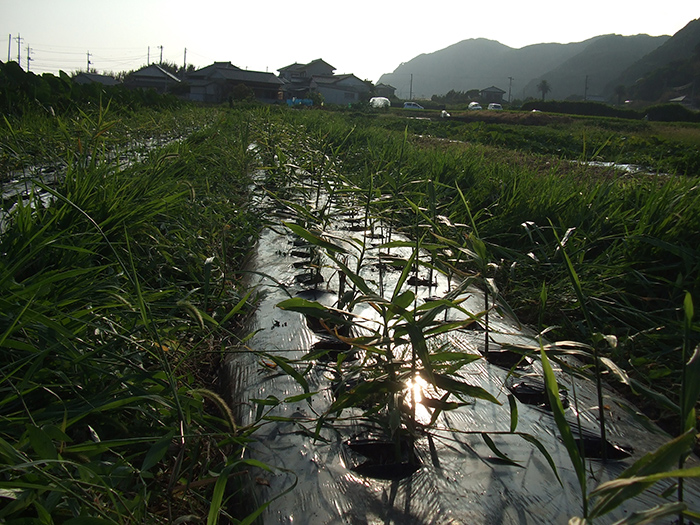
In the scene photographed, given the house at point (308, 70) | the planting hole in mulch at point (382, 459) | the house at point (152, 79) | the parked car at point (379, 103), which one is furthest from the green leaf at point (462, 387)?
the house at point (308, 70)

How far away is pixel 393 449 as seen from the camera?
84cm

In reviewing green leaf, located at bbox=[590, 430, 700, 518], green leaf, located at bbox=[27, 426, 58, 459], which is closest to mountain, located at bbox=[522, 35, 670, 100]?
green leaf, located at bbox=[590, 430, 700, 518]

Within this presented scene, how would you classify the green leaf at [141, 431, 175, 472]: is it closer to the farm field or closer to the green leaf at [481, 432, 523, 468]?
the farm field

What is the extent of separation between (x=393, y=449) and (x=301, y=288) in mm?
817

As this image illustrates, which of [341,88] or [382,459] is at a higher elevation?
[341,88]

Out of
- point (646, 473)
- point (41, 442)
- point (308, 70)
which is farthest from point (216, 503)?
point (308, 70)

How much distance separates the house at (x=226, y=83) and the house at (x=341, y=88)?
21.1ft

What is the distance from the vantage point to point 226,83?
1647 inches

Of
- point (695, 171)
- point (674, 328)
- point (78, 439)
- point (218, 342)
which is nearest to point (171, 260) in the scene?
point (218, 342)

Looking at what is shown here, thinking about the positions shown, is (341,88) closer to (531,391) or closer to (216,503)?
(531,391)

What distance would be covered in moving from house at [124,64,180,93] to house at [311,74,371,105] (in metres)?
15.5

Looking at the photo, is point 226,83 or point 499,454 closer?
point 499,454

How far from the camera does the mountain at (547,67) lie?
438ft

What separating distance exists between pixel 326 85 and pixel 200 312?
54424 mm
